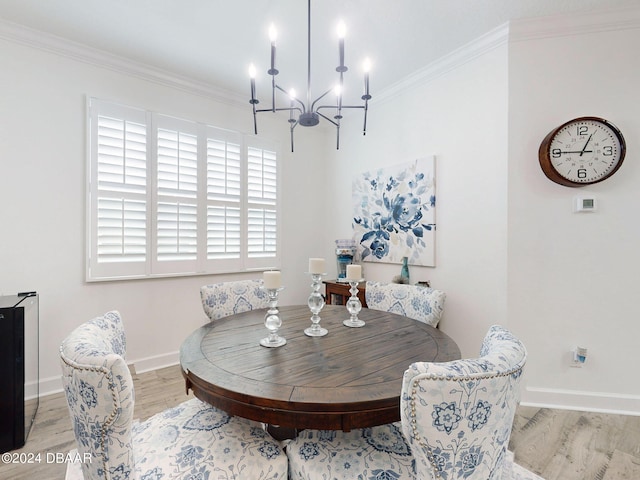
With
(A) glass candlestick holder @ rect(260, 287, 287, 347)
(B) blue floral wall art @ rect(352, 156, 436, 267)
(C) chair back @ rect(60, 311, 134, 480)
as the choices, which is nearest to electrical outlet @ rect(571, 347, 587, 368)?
(B) blue floral wall art @ rect(352, 156, 436, 267)

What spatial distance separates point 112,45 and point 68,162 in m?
1.00

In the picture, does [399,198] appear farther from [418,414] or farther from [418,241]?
[418,414]

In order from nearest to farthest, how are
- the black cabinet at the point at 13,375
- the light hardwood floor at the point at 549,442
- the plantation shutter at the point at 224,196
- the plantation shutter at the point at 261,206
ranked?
the light hardwood floor at the point at 549,442 → the black cabinet at the point at 13,375 → the plantation shutter at the point at 224,196 → the plantation shutter at the point at 261,206

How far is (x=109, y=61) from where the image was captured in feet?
8.54

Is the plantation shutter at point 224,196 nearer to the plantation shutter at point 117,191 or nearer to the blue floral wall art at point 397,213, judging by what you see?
the plantation shutter at point 117,191

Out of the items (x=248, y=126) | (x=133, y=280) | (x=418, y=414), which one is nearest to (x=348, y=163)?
(x=248, y=126)

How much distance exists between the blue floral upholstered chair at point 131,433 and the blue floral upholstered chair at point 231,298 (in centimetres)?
75

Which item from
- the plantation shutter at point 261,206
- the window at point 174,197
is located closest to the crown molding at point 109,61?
the window at point 174,197

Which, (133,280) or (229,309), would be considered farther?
(133,280)

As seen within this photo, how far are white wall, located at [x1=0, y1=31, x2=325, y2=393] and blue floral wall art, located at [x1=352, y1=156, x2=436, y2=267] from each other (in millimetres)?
1894

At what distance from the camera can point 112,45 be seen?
2.47 metres

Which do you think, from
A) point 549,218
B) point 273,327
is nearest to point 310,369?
point 273,327

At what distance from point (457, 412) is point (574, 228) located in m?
2.10

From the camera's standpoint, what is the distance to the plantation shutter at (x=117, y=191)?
8.38 feet
